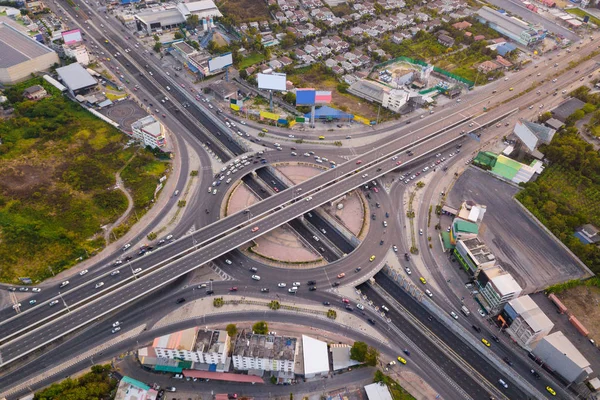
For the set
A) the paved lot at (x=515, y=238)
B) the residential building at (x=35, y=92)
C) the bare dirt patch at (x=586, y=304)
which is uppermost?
the residential building at (x=35, y=92)

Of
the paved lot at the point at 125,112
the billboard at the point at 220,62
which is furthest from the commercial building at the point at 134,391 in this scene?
the billboard at the point at 220,62

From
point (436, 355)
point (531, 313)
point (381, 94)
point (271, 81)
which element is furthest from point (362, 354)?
point (381, 94)

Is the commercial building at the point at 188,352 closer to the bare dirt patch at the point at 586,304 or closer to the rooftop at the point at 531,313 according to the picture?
the rooftop at the point at 531,313

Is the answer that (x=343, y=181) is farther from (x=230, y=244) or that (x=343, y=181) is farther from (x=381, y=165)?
(x=230, y=244)

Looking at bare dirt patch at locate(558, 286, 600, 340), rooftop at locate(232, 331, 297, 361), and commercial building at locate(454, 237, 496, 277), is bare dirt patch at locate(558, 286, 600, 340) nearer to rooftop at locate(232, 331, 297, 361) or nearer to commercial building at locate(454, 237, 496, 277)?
commercial building at locate(454, 237, 496, 277)

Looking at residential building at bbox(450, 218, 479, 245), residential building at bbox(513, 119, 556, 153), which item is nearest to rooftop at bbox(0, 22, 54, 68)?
residential building at bbox(450, 218, 479, 245)

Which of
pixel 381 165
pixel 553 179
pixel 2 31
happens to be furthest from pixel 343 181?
pixel 2 31
